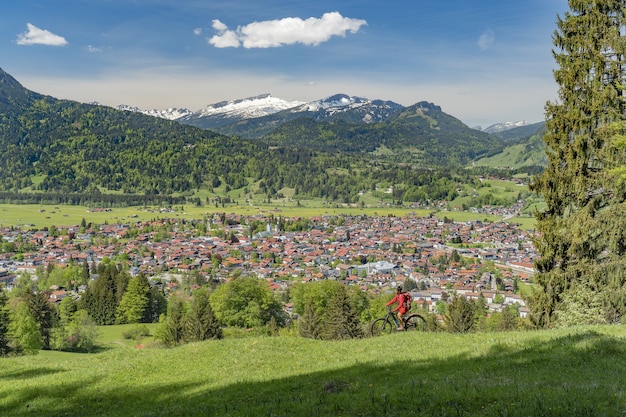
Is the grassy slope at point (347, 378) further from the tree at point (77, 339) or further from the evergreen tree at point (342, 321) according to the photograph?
the tree at point (77, 339)

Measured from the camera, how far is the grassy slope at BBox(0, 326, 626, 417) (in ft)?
36.3

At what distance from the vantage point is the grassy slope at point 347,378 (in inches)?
436

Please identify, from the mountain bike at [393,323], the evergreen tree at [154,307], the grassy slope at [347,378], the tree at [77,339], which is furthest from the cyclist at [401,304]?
the evergreen tree at [154,307]

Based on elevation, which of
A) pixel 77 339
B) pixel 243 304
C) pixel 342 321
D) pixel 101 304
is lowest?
pixel 101 304

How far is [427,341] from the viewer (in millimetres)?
19359

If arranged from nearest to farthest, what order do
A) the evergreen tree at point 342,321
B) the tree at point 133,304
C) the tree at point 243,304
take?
1. the evergreen tree at point 342,321
2. the tree at point 243,304
3. the tree at point 133,304

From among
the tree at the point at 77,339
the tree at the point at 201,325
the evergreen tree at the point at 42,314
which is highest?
the tree at the point at 201,325

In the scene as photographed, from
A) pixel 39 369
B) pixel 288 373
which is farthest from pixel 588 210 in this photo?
pixel 39 369

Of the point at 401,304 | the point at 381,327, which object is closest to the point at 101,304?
the point at 381,327

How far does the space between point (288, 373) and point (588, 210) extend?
17.6m

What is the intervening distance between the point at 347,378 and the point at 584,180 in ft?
56.1

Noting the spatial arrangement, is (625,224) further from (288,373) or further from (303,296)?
(303,296)

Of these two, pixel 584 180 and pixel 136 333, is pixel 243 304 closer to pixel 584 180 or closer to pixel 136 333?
pixel 136 333

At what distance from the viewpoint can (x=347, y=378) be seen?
15.3 meters
